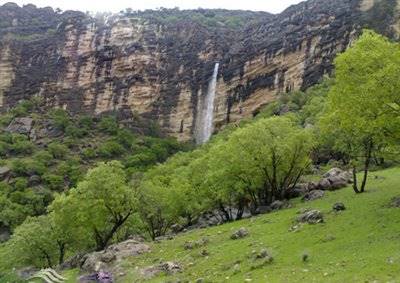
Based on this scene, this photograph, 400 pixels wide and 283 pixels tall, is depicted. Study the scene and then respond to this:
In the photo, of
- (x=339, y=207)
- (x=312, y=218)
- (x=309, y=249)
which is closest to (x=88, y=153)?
(x=339, y=207)

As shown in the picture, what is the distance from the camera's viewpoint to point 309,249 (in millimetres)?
27703

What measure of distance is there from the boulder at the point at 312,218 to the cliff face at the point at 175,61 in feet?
294

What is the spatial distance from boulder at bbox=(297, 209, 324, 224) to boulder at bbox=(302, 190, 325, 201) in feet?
31.5

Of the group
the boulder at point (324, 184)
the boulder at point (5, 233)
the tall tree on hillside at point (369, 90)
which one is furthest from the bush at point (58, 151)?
the tall tree on hillside at point (369, 90)

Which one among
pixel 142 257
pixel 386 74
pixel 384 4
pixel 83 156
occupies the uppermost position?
pixel 384 4

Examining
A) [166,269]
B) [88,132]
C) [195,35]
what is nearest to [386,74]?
[166,269]

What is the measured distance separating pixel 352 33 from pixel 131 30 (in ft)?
258

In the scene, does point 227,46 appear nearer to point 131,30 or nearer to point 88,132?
point 131,30

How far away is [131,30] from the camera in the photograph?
176 m

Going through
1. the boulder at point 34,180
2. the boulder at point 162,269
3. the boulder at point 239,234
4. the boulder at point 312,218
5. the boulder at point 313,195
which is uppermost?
the boulder at point 312,218

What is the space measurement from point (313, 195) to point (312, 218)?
A: 38.8 ft

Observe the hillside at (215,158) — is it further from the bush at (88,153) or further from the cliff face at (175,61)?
the cliff face at (175,61)

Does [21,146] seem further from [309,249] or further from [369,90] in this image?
[369,90]

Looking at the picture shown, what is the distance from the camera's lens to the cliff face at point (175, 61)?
423 feet
